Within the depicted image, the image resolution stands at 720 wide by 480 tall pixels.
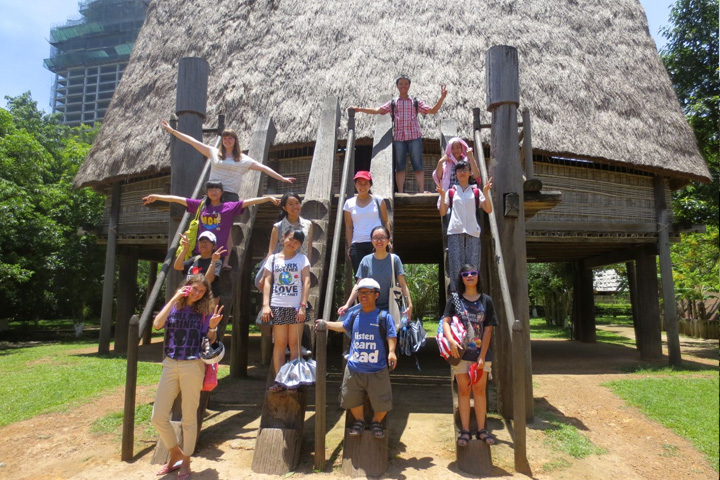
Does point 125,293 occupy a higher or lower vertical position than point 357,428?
higher

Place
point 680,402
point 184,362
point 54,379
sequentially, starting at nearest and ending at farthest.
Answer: point 184,362 → point 680,402 → point 54,379

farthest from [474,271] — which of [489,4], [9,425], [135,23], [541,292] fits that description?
[135,23]

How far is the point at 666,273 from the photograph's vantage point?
31.5 feet

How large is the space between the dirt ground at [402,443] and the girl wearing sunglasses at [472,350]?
379 mm

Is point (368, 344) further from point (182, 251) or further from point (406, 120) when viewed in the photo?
point (406, 120)

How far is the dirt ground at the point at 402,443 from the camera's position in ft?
12.6

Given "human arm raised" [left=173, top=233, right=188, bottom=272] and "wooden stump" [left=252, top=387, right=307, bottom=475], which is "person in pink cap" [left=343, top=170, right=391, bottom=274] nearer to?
"wooden stump" [left=252, top=387, right=307, bottom=475]

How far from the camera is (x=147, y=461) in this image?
13.1ft

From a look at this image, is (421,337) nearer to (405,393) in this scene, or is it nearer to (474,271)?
(474,271)

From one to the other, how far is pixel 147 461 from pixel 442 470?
2393 mm

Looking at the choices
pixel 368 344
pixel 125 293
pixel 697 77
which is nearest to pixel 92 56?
pixel 125 293

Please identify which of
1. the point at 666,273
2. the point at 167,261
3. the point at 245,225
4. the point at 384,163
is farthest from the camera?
the point at 666,273

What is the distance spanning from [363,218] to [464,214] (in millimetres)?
964

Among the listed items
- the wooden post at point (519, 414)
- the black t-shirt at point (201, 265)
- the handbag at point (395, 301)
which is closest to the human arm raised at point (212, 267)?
the black t-shirt at point (201, 265)
